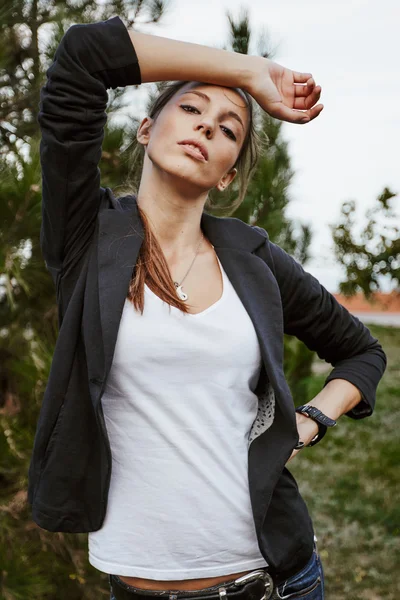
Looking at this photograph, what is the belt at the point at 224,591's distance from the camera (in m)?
1.29

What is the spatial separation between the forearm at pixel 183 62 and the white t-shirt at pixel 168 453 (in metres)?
0.43

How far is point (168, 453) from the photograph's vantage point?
4.25ft

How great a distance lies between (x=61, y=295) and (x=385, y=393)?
24.1ft

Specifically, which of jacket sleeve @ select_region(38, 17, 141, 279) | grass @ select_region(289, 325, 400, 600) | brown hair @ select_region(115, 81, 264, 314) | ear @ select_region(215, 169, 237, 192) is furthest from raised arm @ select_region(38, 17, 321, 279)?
grass @ select_region(289, 325, 400, 600)

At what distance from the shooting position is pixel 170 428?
4.25ft

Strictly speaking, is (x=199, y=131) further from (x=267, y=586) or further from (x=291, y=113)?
(x=267, y=586)

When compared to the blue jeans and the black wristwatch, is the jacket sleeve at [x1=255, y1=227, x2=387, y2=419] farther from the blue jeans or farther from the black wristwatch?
the blue jeans

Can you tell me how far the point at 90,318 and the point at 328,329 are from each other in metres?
0.67

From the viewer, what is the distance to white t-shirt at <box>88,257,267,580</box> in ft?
4.23

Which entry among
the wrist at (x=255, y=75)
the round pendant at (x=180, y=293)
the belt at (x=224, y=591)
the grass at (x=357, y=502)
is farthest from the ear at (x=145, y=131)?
Result: the grass at (x=357, y=502)

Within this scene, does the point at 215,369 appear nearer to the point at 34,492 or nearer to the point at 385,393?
the point at 34,492

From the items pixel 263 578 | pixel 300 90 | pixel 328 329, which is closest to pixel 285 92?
pixel 300 90

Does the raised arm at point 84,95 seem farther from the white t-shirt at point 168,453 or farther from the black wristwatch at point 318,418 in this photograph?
the black wristwatch at point 318,418

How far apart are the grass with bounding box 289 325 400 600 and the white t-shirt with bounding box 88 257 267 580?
2.68 m
